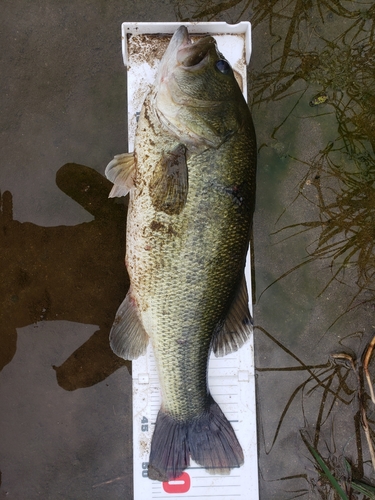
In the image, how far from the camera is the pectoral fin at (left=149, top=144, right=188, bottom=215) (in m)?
1.54

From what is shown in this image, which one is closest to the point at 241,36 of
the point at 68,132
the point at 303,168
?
the point at 303,168

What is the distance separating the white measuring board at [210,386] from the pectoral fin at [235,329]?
1.21ft

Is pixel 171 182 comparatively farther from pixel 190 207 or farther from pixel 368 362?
pixel 368 362

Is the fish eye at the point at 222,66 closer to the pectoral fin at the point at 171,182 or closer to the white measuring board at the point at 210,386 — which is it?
the pectoral fin at the point at 171,182

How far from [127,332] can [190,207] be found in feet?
Answer: 2.42

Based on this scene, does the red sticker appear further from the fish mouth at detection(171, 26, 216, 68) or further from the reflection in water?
the fish mouth at detection(171, 26, 216, 68)

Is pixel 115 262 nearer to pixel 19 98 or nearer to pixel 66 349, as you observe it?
pixel 66 349

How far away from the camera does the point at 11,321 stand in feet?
7.41

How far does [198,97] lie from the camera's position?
157cm

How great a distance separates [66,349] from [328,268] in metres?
1.77

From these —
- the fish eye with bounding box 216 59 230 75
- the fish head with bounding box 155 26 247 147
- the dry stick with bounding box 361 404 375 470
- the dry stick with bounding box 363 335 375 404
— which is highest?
the fish eye with bounding box 216 59 230 75

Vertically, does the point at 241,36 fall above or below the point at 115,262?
above

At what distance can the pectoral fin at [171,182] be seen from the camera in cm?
154

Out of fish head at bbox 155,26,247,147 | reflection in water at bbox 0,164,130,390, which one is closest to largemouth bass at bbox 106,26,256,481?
fish head at bbox 155,26,247,147
